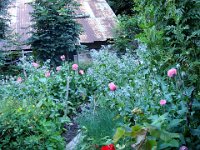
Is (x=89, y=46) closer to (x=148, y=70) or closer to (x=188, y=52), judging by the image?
(x=148, y=70)

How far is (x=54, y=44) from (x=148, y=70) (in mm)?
5959

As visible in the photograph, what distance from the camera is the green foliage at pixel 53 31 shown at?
346 inches

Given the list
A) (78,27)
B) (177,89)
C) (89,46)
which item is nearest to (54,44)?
(78,27)

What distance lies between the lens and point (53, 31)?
895cm

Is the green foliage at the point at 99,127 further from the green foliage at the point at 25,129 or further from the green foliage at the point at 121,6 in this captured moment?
the green foliage at the point at 121,6

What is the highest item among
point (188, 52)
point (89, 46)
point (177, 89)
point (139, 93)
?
point (188, 52)

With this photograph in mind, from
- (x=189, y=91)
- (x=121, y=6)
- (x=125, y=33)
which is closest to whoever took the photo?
(x=189, y=91)

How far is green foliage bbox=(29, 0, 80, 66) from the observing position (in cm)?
879

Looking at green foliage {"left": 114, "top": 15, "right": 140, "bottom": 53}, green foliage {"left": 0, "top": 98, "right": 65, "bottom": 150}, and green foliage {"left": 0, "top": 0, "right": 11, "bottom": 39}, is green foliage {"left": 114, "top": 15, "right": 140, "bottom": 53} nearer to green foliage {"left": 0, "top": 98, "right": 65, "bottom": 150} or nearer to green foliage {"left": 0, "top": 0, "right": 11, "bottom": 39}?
green foliage {"left": 0, "top": 0, "right": 11, "bottom": 39}

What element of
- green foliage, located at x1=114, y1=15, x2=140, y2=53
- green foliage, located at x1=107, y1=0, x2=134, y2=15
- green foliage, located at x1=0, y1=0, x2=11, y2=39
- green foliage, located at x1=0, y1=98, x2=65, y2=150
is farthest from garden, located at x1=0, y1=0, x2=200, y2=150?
green foliage, located at x1=107, y1=0, x2=134, y2=15

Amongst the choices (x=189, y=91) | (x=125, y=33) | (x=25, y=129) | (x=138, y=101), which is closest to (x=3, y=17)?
(x=125, y=33)

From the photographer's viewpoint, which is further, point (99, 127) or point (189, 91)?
point (99, 127)

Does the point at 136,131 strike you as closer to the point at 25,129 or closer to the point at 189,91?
the point at 189,91

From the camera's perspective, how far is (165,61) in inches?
109
